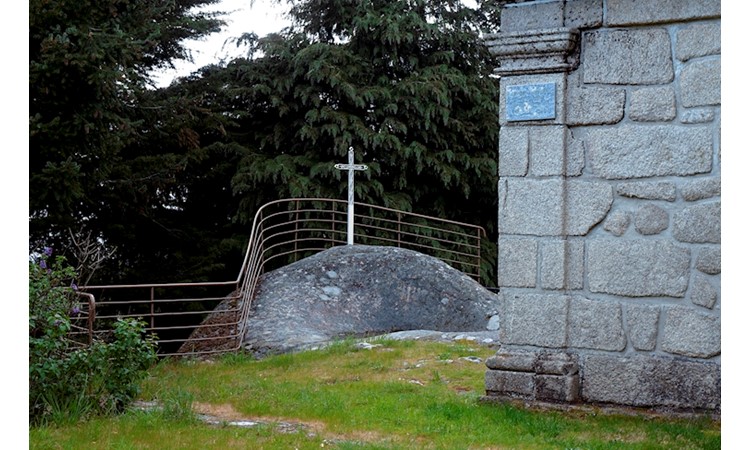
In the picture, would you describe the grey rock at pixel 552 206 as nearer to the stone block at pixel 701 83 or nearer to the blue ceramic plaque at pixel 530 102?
the blue ceramic plaque at pixel 530 102

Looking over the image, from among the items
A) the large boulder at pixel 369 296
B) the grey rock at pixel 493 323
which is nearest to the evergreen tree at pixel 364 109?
the large boulder at pixel 369 296

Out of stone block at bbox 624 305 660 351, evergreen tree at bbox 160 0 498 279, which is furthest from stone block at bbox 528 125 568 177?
evergreen tree at bbox 160 0 498 279

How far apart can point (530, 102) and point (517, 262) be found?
1077mm

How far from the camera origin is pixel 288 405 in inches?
251

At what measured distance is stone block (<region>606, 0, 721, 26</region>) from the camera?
552 centimetres

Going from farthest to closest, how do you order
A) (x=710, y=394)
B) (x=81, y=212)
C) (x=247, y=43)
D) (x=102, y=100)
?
(x=247, y=43), (x=81, y=212), (x=102, y=100), (x=710, y=394)

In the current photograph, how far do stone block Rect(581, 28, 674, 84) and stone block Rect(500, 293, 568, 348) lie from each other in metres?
1.47

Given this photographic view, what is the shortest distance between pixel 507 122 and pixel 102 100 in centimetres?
651

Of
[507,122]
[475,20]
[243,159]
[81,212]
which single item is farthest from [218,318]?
[475,20]

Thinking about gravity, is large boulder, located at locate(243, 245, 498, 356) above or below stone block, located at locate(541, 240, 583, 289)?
below

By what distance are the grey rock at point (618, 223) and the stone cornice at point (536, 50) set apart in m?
1.01

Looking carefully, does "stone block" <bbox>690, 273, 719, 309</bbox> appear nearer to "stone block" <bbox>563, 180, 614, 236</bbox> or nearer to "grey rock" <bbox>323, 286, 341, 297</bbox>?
"stone block" <bbox>563, 180, 614, 236</bbox>

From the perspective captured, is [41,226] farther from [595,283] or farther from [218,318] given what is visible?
[595,283]

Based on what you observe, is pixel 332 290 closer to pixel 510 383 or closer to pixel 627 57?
pixel 510 383
